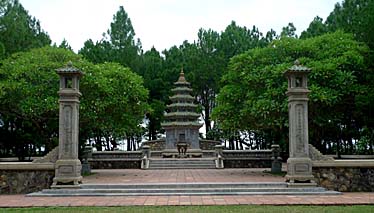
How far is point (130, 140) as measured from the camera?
43.5 meters

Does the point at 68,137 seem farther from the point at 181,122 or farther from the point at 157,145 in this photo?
the point at 157,145

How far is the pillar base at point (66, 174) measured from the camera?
12.9 m

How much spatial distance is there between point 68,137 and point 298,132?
261 inches

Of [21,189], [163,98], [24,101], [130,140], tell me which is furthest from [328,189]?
[130,140]

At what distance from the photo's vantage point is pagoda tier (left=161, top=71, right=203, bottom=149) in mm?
36844

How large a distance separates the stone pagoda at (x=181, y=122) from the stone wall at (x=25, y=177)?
22.9 m

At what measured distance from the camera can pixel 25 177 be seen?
1318 cm

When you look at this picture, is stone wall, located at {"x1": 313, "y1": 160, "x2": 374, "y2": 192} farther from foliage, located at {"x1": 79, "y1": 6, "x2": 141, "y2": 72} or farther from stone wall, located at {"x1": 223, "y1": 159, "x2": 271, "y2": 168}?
foliage, located at {"x1": 79, "y1": 6, "x2": 141, "y2": 72}

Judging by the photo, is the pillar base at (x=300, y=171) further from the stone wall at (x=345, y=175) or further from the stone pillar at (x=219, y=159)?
the stone pillar at (x=219, y=159)


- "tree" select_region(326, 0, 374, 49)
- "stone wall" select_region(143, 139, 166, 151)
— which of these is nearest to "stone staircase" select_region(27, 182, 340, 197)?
"tree" select_region(326, 0, 374, 49)

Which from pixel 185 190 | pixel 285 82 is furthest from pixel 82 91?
pixel 285 82

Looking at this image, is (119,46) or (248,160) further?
(119,46)

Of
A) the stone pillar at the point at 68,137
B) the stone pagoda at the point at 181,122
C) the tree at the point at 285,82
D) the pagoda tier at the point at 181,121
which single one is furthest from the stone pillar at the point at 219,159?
the stone pillar at the point at 68,137

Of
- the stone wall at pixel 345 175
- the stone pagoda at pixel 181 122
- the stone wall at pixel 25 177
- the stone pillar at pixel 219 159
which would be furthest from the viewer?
the stone pagoda at pixel 181 122
